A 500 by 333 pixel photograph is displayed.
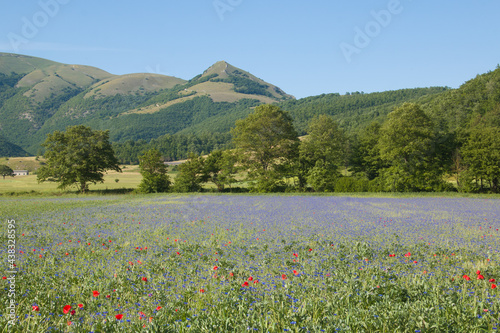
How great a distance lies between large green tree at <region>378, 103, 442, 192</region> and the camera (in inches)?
1615

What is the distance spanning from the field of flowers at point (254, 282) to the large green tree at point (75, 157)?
37.3m

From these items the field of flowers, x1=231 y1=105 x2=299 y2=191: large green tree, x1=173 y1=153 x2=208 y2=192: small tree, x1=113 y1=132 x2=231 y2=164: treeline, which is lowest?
the field of flowers

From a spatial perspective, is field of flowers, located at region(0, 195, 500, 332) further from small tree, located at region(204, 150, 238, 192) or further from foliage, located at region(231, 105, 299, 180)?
foliage, located at region(231, 105, 299, 180)

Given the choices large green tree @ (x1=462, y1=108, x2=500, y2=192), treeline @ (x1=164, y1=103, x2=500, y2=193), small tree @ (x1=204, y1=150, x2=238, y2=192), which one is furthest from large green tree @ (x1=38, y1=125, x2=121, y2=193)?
large green tree @ (x1=462, y1=108, x2=500, y2=192)

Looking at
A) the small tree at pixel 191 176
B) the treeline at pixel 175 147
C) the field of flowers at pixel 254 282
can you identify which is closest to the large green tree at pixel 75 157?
the small tree at pixel 191 176

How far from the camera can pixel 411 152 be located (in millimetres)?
42125

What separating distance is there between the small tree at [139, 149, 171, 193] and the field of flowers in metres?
34.8

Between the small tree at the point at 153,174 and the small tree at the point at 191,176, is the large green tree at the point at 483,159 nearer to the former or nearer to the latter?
the small tree at the point at 191,176

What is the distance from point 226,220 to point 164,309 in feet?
35.7

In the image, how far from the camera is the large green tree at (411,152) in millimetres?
41031

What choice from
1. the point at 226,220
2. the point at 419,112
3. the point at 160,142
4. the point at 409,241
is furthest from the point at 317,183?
the point at 160,142

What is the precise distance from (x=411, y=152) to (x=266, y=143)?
2128 centimetres

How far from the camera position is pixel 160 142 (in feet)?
420

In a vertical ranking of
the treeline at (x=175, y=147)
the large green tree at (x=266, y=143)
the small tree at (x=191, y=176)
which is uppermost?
the treeline at (x=175, y=147)
